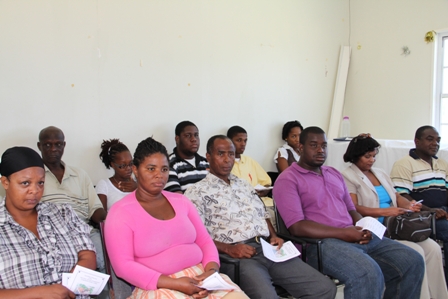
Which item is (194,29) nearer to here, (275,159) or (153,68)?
(153,68)

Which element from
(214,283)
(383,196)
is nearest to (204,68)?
(383,196)

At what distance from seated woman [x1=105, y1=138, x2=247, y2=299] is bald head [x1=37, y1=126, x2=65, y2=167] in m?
1.05

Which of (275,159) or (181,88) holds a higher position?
(181,88)

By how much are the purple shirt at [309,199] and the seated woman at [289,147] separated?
1.88 meters

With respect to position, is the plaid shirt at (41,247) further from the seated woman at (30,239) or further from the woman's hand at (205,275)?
the woman's hand at (205,275)

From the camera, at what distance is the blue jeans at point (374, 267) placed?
2.31 m

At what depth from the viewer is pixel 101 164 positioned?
3.44 m

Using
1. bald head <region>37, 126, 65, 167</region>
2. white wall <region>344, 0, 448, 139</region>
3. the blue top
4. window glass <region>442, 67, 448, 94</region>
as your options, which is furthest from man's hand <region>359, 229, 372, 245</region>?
window glass <region>442, 67, 448, 94</region>

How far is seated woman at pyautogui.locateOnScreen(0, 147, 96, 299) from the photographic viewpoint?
1688 mm

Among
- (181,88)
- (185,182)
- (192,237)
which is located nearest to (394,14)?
(181,88)

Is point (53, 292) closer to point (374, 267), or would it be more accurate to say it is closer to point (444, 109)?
point (374, 267)

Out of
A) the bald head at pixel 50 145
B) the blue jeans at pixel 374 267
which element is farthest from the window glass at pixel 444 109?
the bald head at pixel 50 145

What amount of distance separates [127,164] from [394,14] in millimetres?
4158

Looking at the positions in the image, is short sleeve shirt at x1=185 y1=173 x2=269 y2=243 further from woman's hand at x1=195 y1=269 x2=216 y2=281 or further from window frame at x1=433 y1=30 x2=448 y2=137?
window frame at x1=433 y1=30 x2=448 y2=137
